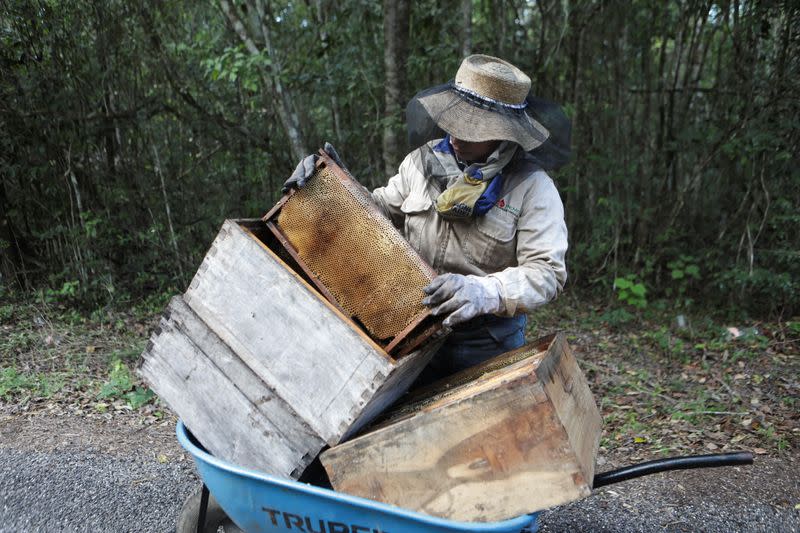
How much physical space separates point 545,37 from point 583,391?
5.90 metres

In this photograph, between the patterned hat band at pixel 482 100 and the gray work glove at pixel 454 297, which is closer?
the gray work glove at pixel 454 297

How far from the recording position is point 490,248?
86.6 inches

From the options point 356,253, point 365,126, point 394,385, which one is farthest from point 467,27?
point 394,385

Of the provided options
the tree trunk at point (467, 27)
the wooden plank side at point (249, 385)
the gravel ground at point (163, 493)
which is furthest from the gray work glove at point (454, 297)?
the tree trunk at point (467, 27)

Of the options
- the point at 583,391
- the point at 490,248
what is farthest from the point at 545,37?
the point at 583,391

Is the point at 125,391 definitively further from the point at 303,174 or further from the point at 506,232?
the point at 506,232

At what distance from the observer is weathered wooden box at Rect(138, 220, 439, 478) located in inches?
66.7

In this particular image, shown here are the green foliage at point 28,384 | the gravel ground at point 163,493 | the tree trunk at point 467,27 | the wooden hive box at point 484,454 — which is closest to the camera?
the wooden hive box at point 484,454

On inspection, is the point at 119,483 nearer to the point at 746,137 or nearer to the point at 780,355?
the point at 780,355

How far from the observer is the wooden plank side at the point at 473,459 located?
1.51 metres

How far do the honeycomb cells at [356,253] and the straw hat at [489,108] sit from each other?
16.2 inches

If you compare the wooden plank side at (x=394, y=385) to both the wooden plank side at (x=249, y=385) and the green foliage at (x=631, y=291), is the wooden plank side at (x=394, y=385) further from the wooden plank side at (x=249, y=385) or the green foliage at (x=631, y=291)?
the green foliage at (x=631, y=291)

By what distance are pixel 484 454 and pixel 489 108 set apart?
3.80 feet

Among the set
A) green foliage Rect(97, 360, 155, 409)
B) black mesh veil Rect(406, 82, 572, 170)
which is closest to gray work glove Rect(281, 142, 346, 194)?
black mesh veil Rect(406, 82, 572, 170)
